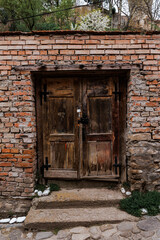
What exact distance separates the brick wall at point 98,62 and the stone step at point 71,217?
0.59 m

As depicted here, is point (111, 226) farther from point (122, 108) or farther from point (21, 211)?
point (122, 108)

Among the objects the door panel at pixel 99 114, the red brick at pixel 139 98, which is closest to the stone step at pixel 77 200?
the door panel at pixel 99 114

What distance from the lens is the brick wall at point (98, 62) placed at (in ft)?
8.61

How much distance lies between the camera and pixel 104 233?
2.06 m

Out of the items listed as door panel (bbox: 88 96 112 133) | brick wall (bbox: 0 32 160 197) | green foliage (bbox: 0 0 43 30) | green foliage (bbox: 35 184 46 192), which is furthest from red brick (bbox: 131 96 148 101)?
green foliage (bbox: 0 0 43 30)

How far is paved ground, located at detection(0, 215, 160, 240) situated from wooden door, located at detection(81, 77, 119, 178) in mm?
892

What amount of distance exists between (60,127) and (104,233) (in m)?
1.83

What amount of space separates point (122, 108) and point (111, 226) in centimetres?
198

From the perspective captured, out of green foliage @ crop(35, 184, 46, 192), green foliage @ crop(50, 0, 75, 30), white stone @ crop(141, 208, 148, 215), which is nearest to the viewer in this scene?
white stone @ crop(141, 208, 148, 215)

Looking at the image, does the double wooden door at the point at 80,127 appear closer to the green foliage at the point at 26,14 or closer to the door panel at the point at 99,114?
the door panel at the point at 99,114

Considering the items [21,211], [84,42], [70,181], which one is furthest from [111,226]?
[84,42]

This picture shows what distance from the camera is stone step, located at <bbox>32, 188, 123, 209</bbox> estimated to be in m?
2.48

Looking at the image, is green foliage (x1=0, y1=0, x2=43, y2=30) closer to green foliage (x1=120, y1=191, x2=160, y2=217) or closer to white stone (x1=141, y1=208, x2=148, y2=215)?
green foliage (x1=120, y1=191, x2=160, y2=217)

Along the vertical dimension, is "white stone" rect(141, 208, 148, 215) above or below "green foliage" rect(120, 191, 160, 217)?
below
